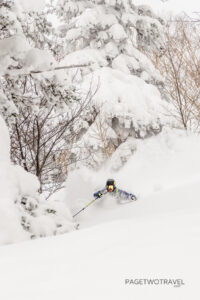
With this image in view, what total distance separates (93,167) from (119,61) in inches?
154

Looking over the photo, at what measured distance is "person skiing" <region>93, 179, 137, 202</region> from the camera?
6.81 meters

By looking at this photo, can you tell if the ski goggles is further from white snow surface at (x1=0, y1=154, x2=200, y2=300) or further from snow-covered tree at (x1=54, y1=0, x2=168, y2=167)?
white snow surface at (x1=0, y1=154, x2=200, y2=300)

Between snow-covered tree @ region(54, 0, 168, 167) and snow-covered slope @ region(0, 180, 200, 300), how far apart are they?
6.20m

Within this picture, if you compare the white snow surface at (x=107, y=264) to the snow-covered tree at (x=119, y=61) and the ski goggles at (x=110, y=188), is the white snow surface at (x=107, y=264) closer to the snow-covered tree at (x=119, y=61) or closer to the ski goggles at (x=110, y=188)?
the ski goggles at (x=110, y=188)

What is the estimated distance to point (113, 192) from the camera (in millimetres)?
7195

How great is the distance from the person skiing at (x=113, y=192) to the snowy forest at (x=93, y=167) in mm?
36

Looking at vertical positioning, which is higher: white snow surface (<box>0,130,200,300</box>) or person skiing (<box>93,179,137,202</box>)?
person skiing (<box>93,179,137,202</box>)

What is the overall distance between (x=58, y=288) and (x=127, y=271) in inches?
15.3

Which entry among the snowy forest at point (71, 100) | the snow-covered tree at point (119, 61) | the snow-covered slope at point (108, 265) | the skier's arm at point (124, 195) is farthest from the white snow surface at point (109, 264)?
the snow-covered tree at point (119, 61)

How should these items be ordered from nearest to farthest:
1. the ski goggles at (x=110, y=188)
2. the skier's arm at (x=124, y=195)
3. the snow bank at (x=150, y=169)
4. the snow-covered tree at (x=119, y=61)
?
1. the ski goggles at (x=110, y=188)
2. the skier's arm at (x=124, y=195)
3. the snow bank at (x=150, y=169)
4. the snow-covered tree at (x=119, y=61)

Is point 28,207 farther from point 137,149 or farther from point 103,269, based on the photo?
point 137,149

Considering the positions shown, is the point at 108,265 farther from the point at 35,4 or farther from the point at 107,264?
the point at 35,4

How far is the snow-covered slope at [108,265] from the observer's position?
139 centimetres

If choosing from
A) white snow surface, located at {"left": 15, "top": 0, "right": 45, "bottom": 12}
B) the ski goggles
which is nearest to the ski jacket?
the ski goggles
